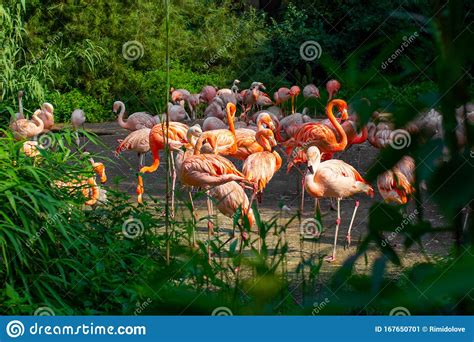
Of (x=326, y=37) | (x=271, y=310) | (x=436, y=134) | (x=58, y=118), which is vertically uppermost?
(x=326, y=37)

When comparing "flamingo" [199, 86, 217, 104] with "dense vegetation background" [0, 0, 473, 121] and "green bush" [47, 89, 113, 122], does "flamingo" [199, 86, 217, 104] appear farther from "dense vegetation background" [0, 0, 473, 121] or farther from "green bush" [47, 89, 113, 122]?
"green bush" [47, 89, 113, 122]

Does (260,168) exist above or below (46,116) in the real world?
above

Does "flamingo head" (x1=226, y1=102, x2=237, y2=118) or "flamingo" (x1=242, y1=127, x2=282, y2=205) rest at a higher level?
"flamingo head" (x1=226, y1=102, x2=237, y2=118)

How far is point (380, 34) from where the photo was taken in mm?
581

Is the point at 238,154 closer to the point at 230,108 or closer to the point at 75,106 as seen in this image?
the point at 230,108

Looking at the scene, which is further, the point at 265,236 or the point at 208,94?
the point at 208,94

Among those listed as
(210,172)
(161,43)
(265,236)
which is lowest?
(210,172)

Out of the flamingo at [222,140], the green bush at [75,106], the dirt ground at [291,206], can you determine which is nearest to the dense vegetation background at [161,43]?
A: the green bush at [75,106]

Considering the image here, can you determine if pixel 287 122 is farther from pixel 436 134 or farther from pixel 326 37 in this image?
pixel 436 134

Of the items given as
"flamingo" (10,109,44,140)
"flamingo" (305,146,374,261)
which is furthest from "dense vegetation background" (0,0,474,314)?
"flamingo" (305,146,374,261)

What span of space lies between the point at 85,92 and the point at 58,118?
32.7 inches

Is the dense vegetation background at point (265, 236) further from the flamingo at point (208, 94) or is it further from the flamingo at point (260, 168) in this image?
the flamingo at point (208, 94)

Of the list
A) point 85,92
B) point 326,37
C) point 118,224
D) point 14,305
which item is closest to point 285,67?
point 326,37

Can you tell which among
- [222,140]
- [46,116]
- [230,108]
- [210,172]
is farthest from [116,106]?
[210,172]
